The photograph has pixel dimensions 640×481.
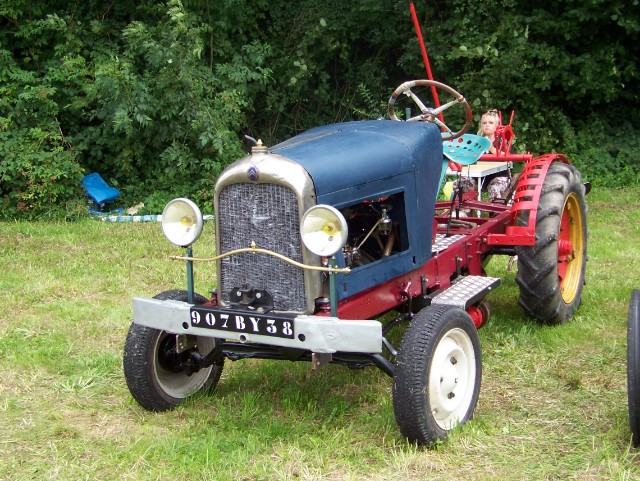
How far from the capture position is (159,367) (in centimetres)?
390

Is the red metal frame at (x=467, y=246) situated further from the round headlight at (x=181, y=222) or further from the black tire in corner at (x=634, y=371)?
the black tire in corner at (x=634, y=371)

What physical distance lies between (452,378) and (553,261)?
1529mm

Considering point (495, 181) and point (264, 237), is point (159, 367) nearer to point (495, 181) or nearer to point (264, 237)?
point (264, 237)

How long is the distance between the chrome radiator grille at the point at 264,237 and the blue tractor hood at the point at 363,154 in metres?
0.18

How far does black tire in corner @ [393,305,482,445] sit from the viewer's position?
10.8ft

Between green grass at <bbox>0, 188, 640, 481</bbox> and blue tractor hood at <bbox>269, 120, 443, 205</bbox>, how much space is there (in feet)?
3.52

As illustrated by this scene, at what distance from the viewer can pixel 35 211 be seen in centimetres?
920

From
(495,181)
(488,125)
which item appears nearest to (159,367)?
(495,181)

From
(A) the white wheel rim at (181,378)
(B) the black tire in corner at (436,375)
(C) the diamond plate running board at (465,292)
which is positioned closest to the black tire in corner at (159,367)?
(A) the white wheel rim at (181,378)

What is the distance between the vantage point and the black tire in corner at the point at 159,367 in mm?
3768

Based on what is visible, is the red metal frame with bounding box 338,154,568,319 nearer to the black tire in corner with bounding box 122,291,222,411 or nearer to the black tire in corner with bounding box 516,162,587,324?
the black tire in corner with bounding box 516,162,587,324

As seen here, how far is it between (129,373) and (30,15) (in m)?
7.65

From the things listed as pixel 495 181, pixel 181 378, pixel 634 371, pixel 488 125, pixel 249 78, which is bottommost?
pixel 181 378

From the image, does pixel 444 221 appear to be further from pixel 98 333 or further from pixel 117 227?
pixel 117 227
